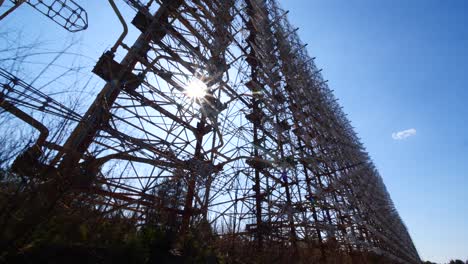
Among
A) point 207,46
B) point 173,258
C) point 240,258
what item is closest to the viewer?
point 173,258

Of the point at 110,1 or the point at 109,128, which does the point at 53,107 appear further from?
the point at 110,1

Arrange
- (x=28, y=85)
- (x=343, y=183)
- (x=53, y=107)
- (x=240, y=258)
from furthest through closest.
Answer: (x=343, y=183)
(x=240, y=258)
(x=53, y=107)
(x=28, y=85)

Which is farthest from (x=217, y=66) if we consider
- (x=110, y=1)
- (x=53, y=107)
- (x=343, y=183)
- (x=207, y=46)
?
(x=343, y=183)

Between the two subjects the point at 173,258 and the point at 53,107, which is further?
the point at 53,107

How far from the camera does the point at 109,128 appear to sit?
511 cm

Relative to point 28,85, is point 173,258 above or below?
below

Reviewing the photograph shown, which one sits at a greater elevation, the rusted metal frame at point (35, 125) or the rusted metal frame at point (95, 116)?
the rusted metal frame at point (95, 116)

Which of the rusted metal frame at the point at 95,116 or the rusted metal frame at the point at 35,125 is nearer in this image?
the rusted metal frame at the point at 35,125

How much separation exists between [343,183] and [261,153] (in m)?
7.42

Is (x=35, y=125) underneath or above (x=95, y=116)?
underneath

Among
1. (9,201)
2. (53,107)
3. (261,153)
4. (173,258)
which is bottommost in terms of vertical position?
(173,258)

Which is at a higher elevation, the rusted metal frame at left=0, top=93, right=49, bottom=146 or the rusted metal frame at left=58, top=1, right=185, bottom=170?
the rusted metal frame at left=58, top=1, right=185, bottom=170

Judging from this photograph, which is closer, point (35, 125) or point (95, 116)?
point (35, 125)

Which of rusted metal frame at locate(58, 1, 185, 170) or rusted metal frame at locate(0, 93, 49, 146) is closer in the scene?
rusted metal frame at locate(0, 93, 49, 146)
